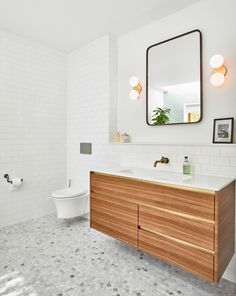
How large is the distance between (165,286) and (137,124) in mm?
1755

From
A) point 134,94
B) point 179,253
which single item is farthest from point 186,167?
point 134,94

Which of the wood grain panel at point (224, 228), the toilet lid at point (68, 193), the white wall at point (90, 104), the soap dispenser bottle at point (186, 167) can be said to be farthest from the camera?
the white wall at point (90, 104)

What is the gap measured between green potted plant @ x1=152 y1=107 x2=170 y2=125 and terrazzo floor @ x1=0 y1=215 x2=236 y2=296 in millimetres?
1468

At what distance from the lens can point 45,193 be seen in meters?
3.27

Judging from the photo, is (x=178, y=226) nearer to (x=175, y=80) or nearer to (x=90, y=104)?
(x=175, y=80)

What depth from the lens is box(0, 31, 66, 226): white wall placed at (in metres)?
2.82

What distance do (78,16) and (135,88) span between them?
106cm

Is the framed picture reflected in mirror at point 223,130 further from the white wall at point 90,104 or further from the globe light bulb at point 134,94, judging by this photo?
the white wall at point 90,104

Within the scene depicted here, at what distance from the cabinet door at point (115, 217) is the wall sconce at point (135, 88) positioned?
1.30 m

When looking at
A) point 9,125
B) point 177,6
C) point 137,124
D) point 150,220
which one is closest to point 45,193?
point 9,125

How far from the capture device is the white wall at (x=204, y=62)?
6.48ft

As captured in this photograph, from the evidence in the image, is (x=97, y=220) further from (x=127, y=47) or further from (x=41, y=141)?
(x=127, y=47)

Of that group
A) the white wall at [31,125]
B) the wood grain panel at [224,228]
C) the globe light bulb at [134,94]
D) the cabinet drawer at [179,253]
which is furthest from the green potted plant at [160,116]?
the white wall at [31,125]

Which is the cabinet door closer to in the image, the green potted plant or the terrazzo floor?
the terrazzo floor
